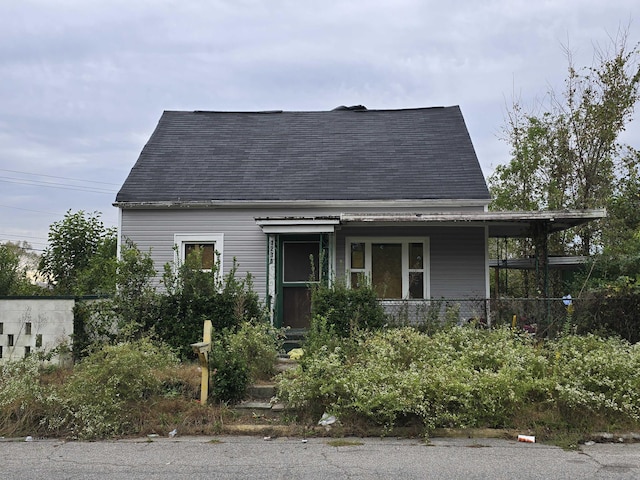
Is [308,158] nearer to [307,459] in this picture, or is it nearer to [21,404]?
[21,404]

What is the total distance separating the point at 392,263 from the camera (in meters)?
11.8

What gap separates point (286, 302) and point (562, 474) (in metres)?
7.19

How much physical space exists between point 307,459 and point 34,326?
17.6 feet

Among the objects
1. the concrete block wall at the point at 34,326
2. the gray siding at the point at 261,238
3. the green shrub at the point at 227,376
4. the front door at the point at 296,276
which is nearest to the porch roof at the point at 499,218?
the gray siding at the point at 261,238

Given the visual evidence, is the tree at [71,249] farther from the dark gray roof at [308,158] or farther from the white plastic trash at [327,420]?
the white plastic trash at [327,420]

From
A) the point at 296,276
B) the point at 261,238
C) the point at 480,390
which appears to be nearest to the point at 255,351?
the point at 480,390

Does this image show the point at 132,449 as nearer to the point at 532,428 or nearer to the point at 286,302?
the point at 532,428

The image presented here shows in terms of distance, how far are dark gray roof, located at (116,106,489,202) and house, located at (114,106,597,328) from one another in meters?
0.04

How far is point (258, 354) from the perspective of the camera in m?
7.85

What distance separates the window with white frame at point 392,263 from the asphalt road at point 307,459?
19.3ft

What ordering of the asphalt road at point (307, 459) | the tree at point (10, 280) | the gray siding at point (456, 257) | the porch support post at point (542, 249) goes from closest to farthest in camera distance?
the asphalt road at point (307, 459) → the porch support post at point (542, 249) → the gray siding at point (456, 257) → the tree at point (10, 280)

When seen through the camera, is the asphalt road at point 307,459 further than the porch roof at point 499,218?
No

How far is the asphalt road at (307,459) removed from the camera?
4832 mm

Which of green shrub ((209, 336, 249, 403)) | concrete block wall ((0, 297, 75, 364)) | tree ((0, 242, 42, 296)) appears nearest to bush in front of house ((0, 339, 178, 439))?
green shrub ((209, 336, 249, 403))
